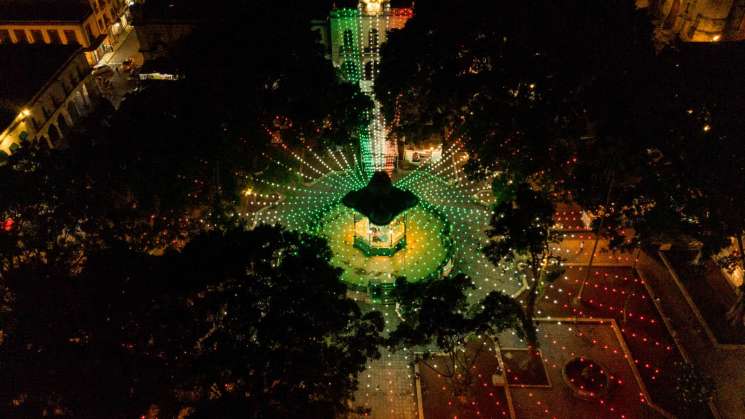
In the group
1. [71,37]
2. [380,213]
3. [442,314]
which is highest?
[71,37]

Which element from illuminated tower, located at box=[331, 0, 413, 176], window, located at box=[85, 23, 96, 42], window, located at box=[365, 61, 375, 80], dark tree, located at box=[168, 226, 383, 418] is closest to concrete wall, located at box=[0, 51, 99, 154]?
window, located at box=[85, 23, 96, 42]

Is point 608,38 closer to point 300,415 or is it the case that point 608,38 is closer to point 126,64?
point 300,415

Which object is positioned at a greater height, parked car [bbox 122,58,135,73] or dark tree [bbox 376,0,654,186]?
parked car [bbox 122,58,135,73]

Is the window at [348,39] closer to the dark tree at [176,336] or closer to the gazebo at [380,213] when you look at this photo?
the gazebo at [380,213]

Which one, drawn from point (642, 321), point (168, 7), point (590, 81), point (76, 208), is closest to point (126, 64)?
point (168, 7)

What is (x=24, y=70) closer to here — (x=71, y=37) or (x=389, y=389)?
(x=71, y=37)

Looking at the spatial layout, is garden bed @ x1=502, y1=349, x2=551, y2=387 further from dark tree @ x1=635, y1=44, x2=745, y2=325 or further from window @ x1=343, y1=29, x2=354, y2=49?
window @ x1=343, y1=29, x2=354, y2=49

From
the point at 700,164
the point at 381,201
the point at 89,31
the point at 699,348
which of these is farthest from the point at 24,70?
the point at 699,348
